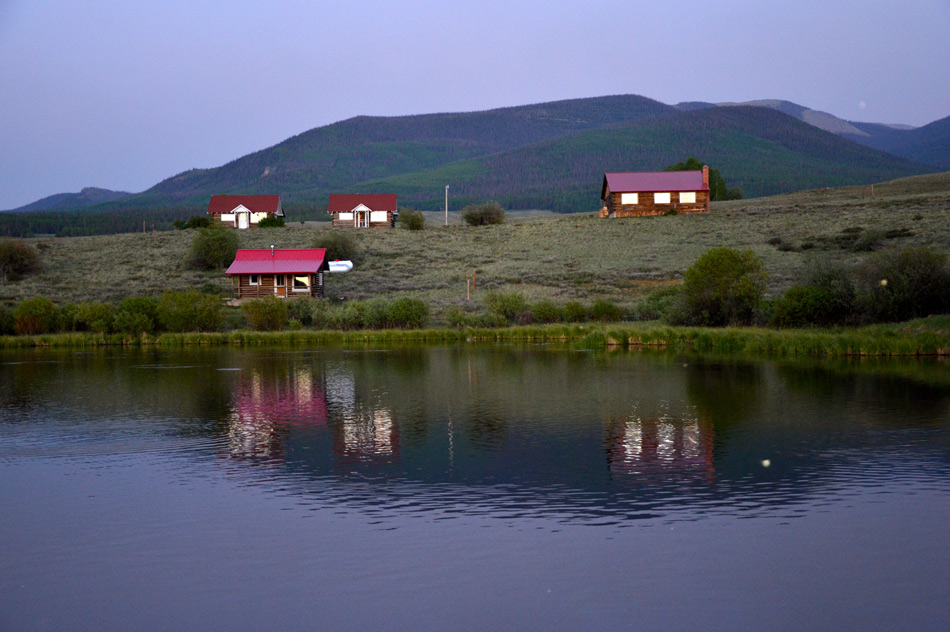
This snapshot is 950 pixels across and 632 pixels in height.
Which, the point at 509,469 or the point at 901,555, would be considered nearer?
the point at 901,555

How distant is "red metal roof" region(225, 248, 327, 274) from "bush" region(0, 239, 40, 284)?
1899 cm

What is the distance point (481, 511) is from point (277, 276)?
53.8 metres

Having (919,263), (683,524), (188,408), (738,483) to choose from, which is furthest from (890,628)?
(919,263)

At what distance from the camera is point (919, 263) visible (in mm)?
40500

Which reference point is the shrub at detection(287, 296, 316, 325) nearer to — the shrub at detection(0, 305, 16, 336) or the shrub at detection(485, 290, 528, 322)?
the shrub at detection(485, 290, 528, 322)

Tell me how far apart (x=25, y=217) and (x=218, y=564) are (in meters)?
167

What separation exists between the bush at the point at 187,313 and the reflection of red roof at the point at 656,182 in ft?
154

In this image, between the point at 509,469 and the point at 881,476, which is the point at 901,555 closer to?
the point at 881,476

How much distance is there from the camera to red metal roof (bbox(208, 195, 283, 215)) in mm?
106938

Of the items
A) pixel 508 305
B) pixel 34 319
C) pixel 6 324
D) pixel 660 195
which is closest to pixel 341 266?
pixel 508 305

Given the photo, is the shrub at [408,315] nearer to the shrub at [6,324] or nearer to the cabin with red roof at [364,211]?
the shrub at [6,324]

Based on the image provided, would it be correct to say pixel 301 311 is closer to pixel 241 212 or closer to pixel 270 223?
pixel 270 223

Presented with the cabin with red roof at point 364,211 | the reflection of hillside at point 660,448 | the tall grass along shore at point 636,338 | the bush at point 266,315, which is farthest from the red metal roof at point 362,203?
the reflection of hillside at point 660,448

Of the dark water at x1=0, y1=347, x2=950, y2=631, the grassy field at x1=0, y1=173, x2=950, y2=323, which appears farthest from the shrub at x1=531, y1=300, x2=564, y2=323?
the dark water at x1=0, y1=347, x2=950, y2=631
